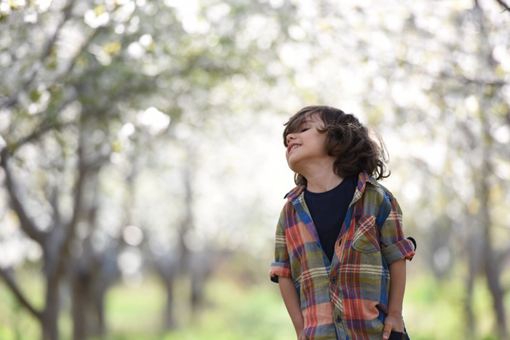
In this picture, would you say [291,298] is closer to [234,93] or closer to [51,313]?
[51,313]

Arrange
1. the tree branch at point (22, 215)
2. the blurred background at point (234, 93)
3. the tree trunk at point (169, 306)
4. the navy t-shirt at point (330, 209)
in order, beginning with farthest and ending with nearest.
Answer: the tree trunk at point (169, 306) → the tree branch at point (22, 215) → the blurred background at point (234, 93) → the navy t-shirt at point (330, 209)

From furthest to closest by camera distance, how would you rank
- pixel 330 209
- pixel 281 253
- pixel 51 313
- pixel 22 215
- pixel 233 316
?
pixel 233 316
pixel 51 313
pixel 22 215
pixel 281 253
pixel 330 209

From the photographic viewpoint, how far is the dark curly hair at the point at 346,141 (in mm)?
3631

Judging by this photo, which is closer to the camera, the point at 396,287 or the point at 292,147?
the point at 396,287

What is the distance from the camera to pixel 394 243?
11.4ft

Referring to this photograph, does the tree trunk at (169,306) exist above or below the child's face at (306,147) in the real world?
below

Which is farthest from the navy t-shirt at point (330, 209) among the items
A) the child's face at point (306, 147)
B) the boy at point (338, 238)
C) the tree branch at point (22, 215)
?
the tree branch at point (22, 215)

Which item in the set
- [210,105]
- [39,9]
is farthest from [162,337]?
[39,9]

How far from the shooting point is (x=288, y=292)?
3.66 m

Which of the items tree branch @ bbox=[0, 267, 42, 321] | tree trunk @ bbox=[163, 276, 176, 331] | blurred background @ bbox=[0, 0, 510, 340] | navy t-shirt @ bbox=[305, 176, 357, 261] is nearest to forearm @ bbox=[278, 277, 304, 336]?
navy t-shirt @ bbox=[305, 176, 357, 261]

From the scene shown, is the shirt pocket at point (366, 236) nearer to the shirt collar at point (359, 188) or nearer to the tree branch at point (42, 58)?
the shirt collar at point (359, 188)

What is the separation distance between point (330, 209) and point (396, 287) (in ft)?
1.23

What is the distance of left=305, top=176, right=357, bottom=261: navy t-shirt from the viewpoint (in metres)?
3.54

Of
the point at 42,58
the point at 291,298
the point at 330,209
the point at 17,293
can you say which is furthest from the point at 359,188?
the point at 17,293
